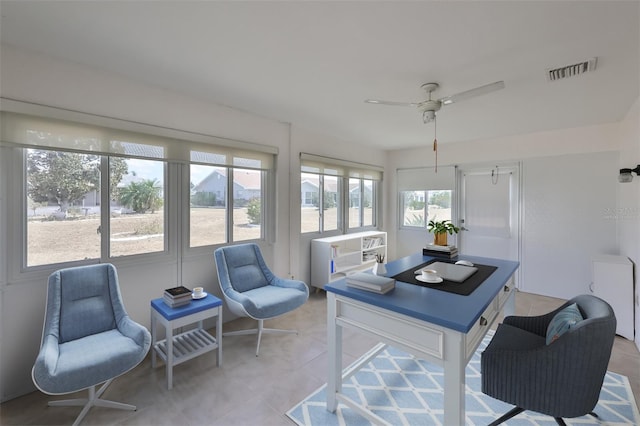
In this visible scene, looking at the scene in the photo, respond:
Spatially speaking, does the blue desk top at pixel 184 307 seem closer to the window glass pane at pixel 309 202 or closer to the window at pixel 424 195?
the window glass pane at pixel 309 202

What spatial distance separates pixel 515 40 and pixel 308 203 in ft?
9.85

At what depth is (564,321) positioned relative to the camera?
1.64m

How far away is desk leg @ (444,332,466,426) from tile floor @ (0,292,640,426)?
1.04 meters

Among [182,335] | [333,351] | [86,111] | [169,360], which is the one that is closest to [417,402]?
[333,351]

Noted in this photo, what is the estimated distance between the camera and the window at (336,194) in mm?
4211

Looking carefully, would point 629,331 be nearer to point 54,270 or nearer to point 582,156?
point 582,156

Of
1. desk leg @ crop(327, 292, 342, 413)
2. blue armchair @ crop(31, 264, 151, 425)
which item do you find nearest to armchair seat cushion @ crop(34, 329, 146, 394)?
blue armchair @ crop(31, 264, 151, 425)

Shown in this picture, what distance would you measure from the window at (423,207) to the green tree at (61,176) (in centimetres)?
493

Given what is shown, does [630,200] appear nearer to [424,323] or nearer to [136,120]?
[424,323]

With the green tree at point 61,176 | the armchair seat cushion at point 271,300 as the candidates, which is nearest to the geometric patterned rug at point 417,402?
the armchair seat cushion at point 271,300

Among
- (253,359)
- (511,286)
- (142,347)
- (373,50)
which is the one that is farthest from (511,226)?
(142,347)

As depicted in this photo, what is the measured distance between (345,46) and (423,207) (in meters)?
4.13

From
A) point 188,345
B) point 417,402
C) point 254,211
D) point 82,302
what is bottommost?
point 417,402

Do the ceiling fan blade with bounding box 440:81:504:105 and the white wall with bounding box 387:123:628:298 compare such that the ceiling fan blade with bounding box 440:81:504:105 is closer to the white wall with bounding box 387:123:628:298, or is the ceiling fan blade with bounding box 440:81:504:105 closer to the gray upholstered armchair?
the gray upholstered armchair
